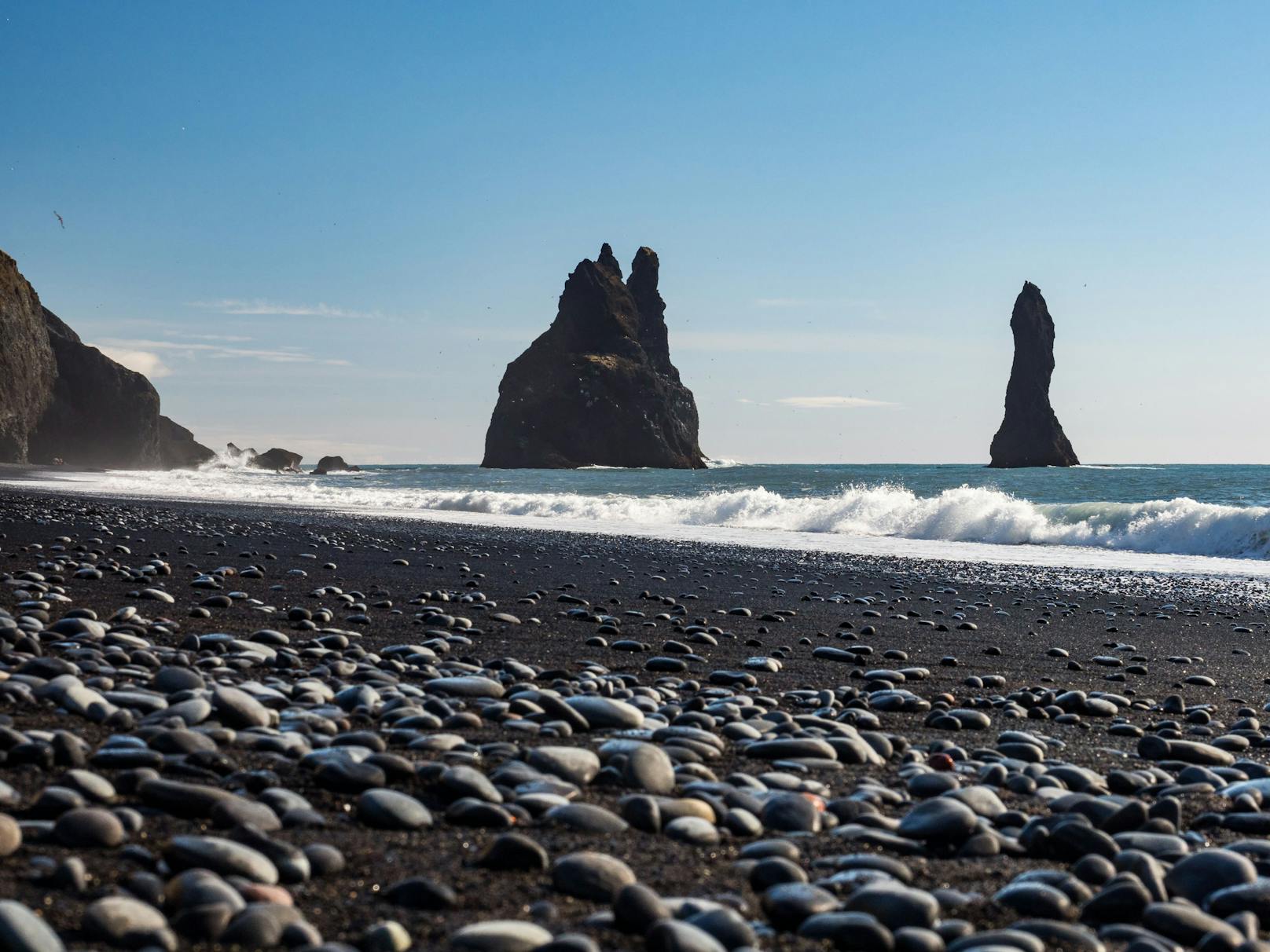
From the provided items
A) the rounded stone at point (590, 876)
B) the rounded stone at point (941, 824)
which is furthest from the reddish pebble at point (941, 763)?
the rounded stone at point (590, 876)

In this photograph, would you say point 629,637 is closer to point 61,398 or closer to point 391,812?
point 391,812

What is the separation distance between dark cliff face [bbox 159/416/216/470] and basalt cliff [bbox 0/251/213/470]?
9774 millimetres

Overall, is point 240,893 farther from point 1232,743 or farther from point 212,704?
point 1232,743

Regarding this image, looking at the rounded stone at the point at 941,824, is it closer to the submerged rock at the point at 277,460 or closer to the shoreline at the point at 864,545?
the shoreline at the point at 864,545

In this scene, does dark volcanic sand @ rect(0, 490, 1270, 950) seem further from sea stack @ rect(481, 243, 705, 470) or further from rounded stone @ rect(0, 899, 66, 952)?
sea stack @ rect(481, 243, 705, 470)

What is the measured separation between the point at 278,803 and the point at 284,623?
144 inches

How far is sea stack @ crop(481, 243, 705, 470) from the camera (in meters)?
118

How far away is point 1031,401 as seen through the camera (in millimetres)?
124188

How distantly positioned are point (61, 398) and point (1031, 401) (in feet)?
328

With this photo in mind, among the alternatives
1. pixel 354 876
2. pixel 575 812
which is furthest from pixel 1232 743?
pixel 354 876

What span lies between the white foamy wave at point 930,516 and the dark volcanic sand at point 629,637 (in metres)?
4.89

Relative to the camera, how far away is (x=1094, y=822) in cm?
276

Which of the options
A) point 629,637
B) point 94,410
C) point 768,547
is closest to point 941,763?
point 629,637

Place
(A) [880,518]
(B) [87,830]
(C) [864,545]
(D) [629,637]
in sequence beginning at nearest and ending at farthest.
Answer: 1. (B) [87,830]
2. (D) [629,637]
3. (C) [864,545]
4. (A) [880,518]
